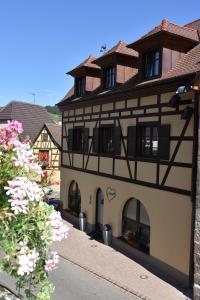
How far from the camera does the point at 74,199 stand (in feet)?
69.1

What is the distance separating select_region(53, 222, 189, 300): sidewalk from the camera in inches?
446

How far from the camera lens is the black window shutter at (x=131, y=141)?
14.6 metres

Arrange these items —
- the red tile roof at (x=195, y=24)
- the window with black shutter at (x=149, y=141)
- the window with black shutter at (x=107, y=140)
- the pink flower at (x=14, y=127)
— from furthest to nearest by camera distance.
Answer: the red tile roof at (x=195, y=24), the window with black shutter at (x=107, y=140), the window with black shutter at (x=149, y=141), the pink flower at (x=14, y=127)

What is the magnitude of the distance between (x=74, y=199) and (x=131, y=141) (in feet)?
24.4

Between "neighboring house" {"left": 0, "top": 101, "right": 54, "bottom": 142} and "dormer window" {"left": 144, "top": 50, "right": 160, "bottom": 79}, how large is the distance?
90.6ft

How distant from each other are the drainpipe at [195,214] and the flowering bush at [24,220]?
26.5 ft

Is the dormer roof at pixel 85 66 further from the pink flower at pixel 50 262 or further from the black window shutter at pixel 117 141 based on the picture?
the pink flower at pixel 50 262

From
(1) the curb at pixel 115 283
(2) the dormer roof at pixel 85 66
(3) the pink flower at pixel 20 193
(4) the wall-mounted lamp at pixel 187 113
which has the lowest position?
(1) the curb at pixel 115 283

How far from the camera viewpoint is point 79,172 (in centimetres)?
1981

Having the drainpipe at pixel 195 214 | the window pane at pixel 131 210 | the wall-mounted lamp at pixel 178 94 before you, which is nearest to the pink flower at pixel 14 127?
the drainpipe at pixel 195 214

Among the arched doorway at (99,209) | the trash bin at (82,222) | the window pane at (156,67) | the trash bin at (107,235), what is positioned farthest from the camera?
the trash bin at (82,222)

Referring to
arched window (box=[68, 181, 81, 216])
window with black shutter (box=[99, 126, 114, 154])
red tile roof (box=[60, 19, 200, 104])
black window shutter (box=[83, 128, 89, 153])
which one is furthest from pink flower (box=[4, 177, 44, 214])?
arched window (box=[68, 181, 81, 216])

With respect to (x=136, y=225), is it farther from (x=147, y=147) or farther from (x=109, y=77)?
(x=109, y=77)

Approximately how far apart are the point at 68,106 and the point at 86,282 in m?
11.1
